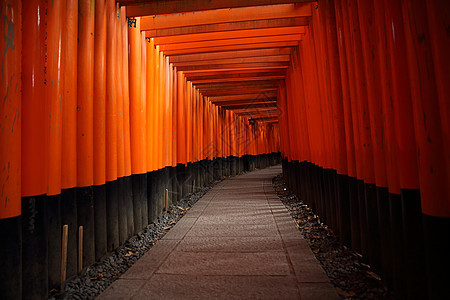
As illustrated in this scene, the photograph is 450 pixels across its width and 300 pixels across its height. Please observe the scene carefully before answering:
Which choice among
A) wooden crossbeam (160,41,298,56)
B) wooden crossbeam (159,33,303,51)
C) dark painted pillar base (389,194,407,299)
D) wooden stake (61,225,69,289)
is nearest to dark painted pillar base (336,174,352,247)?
dark painted pillar base (389,194,407,299)

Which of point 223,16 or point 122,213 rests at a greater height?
point 223,16

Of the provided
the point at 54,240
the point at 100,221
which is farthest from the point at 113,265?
the point at 54,240

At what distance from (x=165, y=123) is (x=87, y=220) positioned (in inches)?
135

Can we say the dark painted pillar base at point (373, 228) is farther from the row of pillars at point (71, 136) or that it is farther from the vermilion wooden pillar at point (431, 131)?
the row of pillars at point (71, 136)

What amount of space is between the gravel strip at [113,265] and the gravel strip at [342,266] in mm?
2328

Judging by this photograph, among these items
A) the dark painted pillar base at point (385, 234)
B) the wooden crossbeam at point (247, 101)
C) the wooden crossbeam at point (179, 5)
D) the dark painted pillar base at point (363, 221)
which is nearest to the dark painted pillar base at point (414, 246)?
the dark painted pillar base at point (385, 234)

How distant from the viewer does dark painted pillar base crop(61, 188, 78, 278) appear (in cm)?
276

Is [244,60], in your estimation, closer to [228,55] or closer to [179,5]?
[228,55]

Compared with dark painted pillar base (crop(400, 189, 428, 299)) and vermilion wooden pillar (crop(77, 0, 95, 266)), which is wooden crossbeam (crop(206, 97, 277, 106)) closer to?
vermilion wooden pillar (crop(77, 0, 95, 266))

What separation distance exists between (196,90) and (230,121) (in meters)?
6.34

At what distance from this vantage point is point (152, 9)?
4.41 metres

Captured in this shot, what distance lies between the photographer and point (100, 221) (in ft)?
11.0

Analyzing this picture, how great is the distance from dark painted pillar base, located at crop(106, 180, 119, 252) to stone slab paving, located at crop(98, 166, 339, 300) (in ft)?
1.63

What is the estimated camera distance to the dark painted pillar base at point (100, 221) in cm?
330
